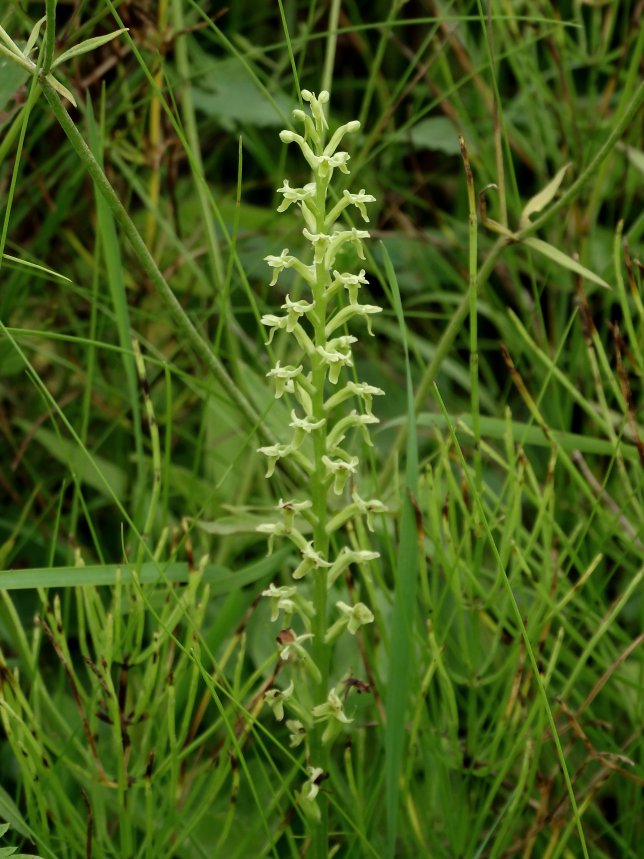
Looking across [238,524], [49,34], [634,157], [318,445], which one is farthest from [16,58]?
[634,157]

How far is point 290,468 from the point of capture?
1.46 meters

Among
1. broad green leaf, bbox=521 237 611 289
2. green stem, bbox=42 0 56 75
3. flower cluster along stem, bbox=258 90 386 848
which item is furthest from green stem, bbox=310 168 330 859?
broad green leaf, bbox=521 237 611 289

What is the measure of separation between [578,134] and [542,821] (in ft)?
4.21

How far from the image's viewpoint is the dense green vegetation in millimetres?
1199

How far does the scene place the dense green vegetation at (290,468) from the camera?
1.20 m

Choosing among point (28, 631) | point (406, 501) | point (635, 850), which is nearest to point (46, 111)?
point (28, 631)

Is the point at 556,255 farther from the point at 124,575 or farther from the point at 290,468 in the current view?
the point at 124,575

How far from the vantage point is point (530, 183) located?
8.37 ft

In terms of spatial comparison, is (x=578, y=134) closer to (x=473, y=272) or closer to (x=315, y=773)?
(x=473, y=272)

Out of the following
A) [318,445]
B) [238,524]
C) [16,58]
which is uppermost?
[16,58]

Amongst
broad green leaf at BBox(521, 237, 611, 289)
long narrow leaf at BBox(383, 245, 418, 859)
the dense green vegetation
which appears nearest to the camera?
long narrow leaf at BBox(383, 245, 418, 859)

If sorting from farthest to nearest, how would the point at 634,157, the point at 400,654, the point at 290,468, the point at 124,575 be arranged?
the point at 634,157, the point at 290,468, the point at 124,575, the point at 400,654

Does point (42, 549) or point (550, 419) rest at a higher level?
point (550, 419)

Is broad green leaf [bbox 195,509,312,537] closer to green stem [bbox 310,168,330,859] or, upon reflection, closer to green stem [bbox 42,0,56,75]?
green stem [bbox 310,168,330,859]
